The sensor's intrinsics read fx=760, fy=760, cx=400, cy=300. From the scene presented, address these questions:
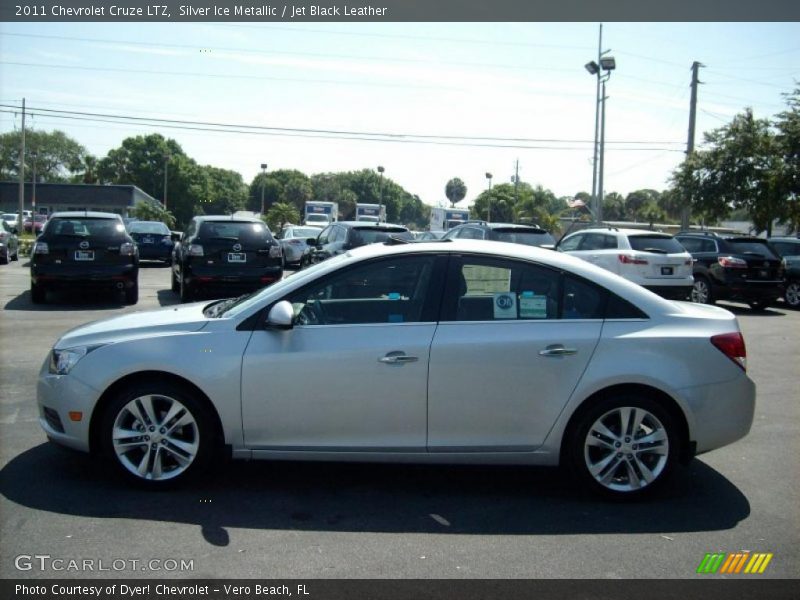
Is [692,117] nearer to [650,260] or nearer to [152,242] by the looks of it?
[650,260]

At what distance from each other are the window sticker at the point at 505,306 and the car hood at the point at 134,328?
185 cm

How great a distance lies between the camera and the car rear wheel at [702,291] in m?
16.3

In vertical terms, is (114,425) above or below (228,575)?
above

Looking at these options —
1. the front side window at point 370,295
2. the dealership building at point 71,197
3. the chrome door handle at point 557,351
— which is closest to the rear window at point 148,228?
the front side window at point 370,295

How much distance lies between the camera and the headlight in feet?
15.6

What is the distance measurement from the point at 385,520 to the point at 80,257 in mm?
10612

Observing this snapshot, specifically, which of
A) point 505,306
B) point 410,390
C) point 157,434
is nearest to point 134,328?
point 157,434

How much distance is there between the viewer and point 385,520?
442 cm

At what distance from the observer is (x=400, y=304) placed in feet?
16.0
